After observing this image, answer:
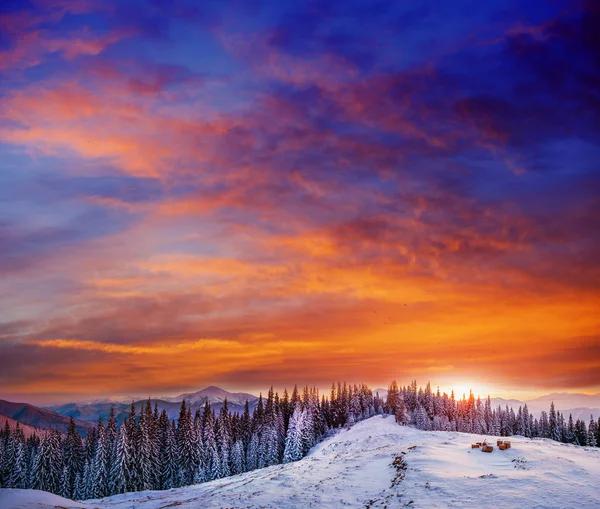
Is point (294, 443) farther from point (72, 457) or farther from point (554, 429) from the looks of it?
point (554, 429)

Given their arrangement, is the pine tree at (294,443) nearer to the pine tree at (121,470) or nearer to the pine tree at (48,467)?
the pine tree at (121,470)

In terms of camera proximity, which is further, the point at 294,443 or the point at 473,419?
the point at 473,419

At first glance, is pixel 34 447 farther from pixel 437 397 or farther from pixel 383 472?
pixel 437 397

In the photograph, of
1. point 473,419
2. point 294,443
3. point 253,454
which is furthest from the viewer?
point 473,419

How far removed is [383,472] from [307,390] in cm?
11589

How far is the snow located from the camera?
28.1m

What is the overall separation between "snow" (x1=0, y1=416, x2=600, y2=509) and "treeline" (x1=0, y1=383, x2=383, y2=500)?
111ft

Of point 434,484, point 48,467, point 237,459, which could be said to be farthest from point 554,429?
point 48,467

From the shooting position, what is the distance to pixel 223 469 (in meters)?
86.6

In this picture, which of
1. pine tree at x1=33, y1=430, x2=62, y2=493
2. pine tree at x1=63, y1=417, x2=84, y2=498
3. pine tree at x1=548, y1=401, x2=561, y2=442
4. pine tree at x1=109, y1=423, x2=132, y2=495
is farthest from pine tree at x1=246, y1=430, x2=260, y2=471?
pine tree at x1=548, y1=401, x2=561, y2=442

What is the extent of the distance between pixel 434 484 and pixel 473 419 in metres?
132

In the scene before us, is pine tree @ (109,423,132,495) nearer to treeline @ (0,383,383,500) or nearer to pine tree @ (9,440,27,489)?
treeline @ (0,383,383,500)

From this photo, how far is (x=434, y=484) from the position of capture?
32219 millimetres

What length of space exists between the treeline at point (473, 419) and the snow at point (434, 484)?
94678 mm
